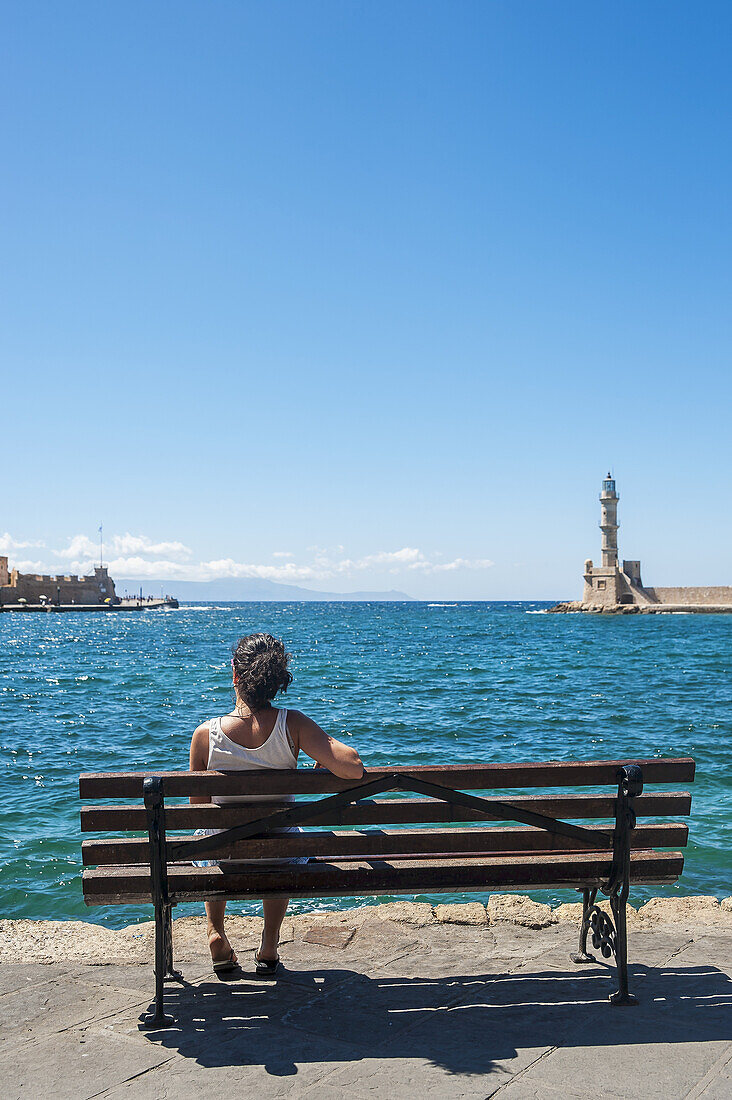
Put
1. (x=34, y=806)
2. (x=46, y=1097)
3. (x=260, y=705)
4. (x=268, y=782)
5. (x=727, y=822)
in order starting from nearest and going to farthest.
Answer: (x=46, y=1097), (x=268, y=782), (x=260, y=705), (x=727, y=822), (x=34, y=806)

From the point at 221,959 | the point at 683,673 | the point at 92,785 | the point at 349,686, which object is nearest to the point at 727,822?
the point at 221,959

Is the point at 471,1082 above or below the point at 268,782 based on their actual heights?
below

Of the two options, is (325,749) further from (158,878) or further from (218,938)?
(218,938)

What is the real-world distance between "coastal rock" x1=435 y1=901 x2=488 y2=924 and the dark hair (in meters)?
2.16

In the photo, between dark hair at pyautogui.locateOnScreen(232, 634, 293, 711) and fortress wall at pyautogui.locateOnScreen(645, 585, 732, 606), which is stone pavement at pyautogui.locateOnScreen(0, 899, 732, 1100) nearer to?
dark hair at pyautogui.locateOnScreen(232, 634, 293, 711)

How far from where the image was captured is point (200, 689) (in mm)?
24078

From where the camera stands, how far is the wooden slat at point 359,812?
3725 millimetres

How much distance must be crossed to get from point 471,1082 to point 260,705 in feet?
5.63

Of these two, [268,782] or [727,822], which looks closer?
[268,782]

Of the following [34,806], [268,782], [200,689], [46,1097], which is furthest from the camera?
[200,689]

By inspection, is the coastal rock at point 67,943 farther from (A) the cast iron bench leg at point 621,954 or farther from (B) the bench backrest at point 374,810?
(A) the cast iron bench leg at point 621,954

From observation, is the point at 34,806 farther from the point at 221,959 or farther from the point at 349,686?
the point at 349,686

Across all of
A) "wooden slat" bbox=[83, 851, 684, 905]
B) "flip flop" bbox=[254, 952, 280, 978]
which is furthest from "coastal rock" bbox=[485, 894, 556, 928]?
"flip flop" bbox=[254, 952, 280, 978]

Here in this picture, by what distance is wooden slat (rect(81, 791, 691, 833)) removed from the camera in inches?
147
